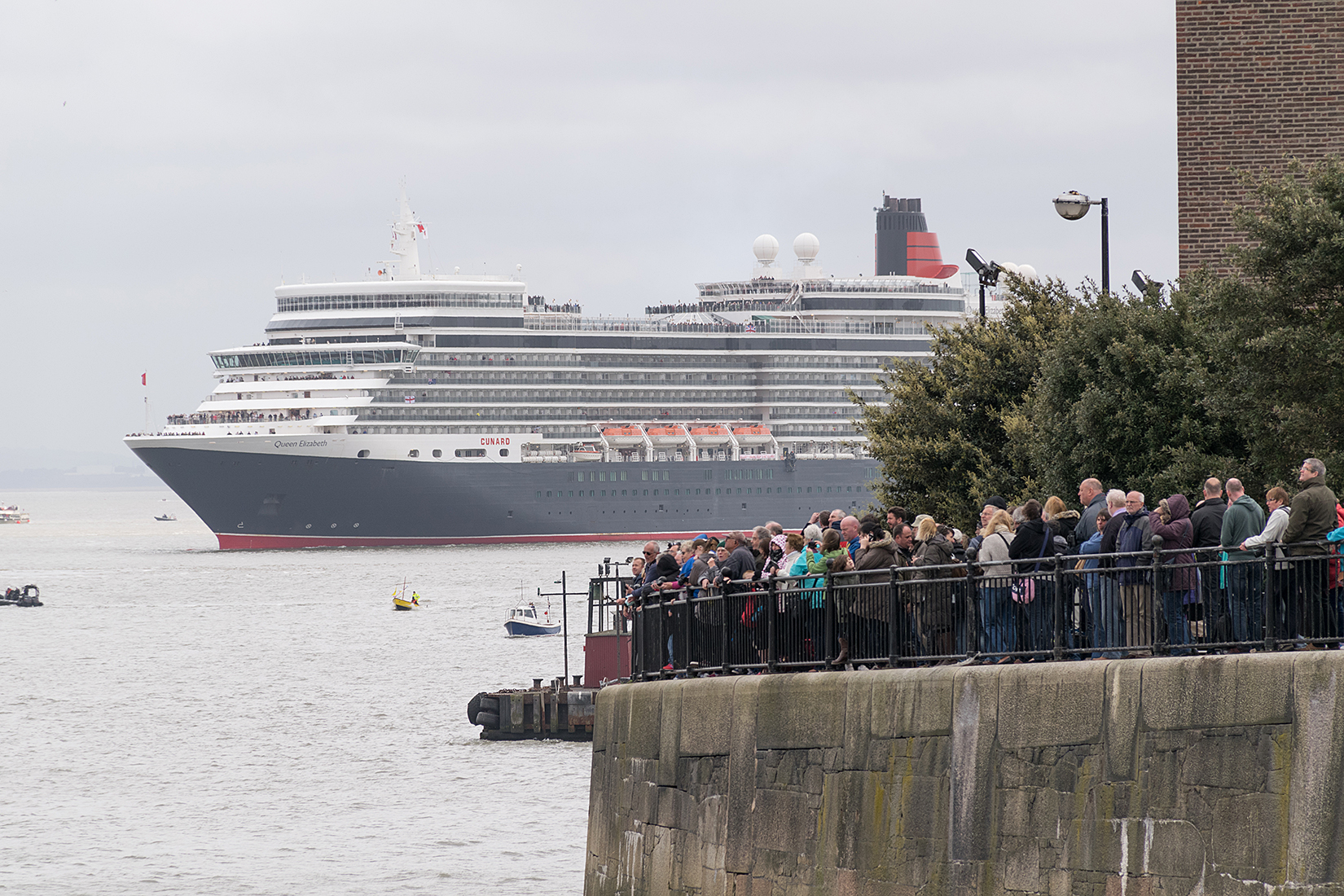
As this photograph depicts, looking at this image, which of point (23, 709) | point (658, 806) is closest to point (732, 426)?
point (23, 709)

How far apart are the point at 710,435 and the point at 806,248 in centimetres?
1823

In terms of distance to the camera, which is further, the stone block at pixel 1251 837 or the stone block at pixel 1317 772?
the stone block at pixel 1251 837

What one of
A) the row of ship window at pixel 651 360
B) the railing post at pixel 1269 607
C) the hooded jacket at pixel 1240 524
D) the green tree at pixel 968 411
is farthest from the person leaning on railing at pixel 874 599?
the row of ship window at pixel 651 360

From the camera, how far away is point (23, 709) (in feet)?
131

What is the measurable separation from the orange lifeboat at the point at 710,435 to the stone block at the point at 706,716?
96.1 m

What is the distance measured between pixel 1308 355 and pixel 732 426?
9222 cm

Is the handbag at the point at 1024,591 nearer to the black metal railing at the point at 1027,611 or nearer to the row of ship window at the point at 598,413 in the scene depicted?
the black metal railing at the point at 1027,611

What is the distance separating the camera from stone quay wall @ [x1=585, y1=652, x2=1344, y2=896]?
8297mm

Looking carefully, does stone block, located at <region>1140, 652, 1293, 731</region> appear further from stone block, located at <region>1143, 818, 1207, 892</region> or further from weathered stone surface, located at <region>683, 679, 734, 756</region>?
weathered stone surface, located at <region>683, 679, 734, 756</region>

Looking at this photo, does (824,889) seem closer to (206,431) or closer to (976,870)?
(976,870)

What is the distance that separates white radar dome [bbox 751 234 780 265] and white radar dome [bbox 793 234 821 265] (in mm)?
1331

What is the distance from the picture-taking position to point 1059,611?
9906 mm

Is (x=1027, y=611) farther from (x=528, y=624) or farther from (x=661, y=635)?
(x=528, y=624)

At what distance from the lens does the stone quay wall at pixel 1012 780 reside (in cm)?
830
